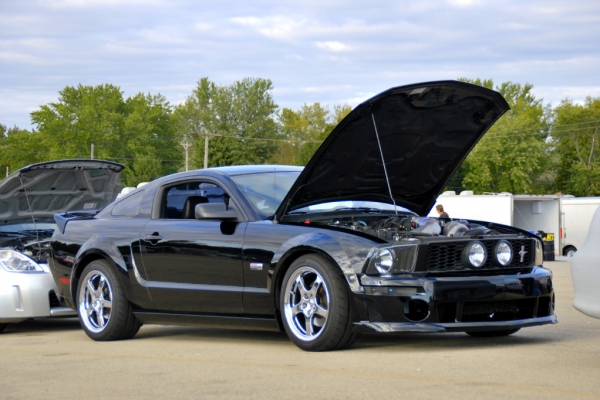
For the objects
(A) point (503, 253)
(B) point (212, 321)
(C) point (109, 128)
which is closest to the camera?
(A) point (503, 253)

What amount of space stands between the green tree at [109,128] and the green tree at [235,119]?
16.9 feet

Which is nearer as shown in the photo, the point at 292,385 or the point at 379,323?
the point at 292,385

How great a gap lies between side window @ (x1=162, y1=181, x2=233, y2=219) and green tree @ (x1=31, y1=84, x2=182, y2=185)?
7874 centimetres

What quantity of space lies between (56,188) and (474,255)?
5.94m

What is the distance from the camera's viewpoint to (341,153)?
22.6ft

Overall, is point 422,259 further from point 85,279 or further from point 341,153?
point 85,279

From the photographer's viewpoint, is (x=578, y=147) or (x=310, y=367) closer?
(x=310, y=367)

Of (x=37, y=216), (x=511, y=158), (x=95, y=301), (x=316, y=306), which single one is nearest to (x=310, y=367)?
(x=316, y=306)

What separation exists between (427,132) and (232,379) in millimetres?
3085

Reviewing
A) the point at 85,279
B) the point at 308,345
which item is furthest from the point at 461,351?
the point at 85,279

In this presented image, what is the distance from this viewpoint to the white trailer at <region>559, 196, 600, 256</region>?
35531 mm

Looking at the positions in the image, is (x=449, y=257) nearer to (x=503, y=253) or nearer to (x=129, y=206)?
(x=503, y=253)

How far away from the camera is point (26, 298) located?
28.8 ft

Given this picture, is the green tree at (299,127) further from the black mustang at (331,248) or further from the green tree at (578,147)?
the black mustang at (331,248)
